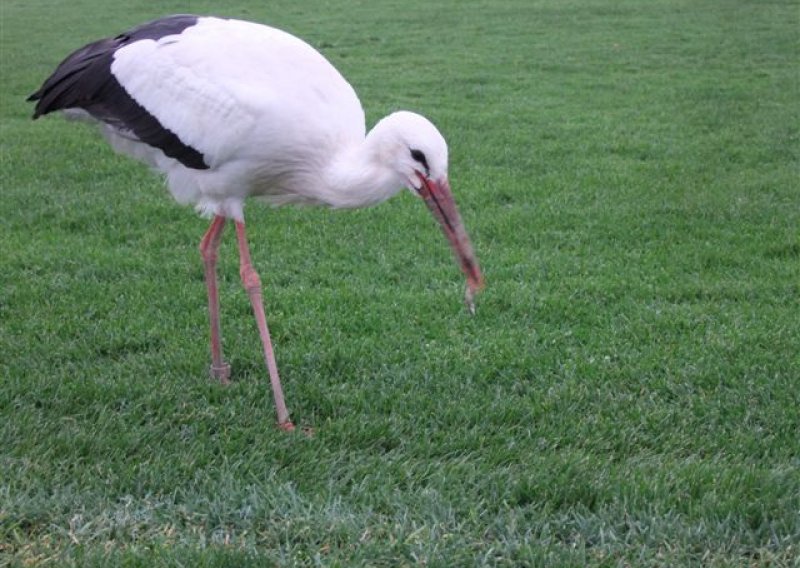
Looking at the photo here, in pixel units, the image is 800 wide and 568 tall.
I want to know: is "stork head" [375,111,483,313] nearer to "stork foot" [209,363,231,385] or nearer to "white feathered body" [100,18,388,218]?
"white feathered body" [100,18,388,218]

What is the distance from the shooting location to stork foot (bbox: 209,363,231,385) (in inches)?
192

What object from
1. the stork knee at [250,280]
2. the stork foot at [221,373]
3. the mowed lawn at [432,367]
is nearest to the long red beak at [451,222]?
the mowed lawn at [432,367]

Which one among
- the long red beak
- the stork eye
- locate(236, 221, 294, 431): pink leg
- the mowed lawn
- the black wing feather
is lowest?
the mowed lawn

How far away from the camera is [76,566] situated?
125 inches

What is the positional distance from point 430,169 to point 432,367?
1206 millimetres

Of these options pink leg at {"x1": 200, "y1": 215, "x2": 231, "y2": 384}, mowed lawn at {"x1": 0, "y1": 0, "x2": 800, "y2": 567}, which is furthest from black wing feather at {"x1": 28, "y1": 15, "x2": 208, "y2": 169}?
mowed lawn at {"x1": 0, "y1": 0, "x2": 800, "y2": 567}

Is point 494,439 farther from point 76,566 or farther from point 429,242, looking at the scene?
point 429,242

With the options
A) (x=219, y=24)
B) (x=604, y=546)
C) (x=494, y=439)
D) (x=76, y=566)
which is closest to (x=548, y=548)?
(x=604, y=546)

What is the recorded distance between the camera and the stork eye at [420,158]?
4191 mm

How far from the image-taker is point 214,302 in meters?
5.02

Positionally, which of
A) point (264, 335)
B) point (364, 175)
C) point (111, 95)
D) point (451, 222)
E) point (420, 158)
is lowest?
point (264, 335)

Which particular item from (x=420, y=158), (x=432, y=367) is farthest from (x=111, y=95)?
(x=432, y=367)

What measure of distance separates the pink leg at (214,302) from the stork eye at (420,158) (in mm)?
1220

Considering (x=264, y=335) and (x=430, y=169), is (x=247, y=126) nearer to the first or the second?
Result: (x=430, y=169)
